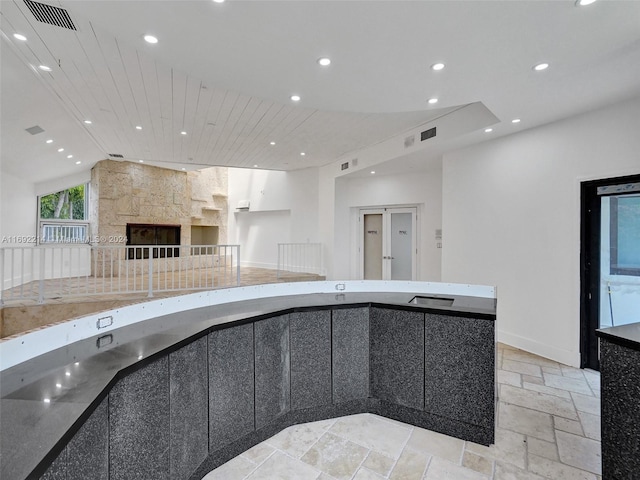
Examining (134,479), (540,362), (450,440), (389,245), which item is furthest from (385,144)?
(134,479)

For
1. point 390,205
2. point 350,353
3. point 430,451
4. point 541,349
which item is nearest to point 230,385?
point 350,353

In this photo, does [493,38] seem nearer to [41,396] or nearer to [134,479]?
[41,396]

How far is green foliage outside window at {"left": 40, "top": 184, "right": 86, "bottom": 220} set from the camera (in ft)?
26.3

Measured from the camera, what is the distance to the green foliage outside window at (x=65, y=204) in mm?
8031

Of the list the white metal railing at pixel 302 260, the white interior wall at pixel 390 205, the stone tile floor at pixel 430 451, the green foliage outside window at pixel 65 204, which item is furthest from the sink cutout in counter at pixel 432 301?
the green foliage outside window at pixel 65 204

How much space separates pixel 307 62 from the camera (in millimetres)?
2713

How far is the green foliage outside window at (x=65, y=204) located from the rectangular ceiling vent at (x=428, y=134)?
8.77 m

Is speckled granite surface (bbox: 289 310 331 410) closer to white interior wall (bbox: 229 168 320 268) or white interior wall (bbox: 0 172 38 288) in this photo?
white interior wall (bbox: 0 172 38 288)

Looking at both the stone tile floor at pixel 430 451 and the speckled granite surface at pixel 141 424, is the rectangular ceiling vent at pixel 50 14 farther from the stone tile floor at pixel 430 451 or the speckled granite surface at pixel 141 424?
the stone tile floor at pixel 430 451

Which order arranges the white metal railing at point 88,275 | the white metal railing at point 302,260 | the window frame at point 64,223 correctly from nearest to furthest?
the white metal railing at point 88,275 → the window frame at point 64,223 → the white metal railing at point 302,260

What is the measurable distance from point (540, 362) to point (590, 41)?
10.8 ft

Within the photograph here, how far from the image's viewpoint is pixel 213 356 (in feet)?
6.25

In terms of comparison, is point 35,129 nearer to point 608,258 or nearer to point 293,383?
point 293,383

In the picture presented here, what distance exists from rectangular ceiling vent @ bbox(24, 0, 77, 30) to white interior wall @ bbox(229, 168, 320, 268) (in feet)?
20.3
